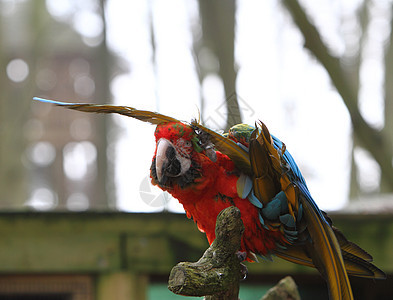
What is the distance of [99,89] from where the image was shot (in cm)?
635

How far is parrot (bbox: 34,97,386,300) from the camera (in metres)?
1.23

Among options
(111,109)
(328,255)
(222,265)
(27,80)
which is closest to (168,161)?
(111,109)

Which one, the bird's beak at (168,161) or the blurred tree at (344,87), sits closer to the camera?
the bird's beak at (168,161)

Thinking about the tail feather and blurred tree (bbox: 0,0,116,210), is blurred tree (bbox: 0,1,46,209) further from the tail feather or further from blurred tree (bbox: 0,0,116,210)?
the tail feather

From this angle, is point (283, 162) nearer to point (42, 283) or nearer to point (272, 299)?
point (272, 299)

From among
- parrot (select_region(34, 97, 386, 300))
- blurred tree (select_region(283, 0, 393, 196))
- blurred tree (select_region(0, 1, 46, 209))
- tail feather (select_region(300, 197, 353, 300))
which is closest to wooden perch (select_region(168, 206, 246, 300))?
parrot (select_region(34, 97, 386, 300))

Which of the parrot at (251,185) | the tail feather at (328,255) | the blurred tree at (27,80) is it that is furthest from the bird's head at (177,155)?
the blurred tree at (27,80)

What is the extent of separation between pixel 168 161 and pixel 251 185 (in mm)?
255

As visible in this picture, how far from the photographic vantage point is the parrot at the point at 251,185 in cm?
123

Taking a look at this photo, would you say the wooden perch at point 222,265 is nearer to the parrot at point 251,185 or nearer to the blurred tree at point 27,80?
the parrot at point 251,185

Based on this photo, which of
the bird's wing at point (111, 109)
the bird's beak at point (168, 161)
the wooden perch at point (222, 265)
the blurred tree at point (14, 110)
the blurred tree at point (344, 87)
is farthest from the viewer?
the blurred tree at point (14, 110)

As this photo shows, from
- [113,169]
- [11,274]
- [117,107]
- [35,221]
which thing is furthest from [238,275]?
[113,169]

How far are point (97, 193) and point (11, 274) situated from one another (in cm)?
405

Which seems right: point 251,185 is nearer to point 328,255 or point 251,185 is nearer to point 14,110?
point 328,255
